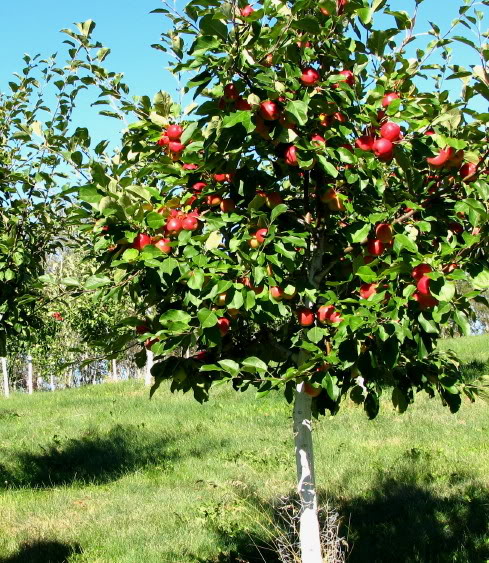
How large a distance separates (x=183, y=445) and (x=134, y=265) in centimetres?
670

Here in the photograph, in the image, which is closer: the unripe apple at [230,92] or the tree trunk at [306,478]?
the unripe apple at [230,92]

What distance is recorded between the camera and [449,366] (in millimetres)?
3139

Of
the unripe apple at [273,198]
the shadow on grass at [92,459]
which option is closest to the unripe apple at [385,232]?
the unripe apple at [273,198]

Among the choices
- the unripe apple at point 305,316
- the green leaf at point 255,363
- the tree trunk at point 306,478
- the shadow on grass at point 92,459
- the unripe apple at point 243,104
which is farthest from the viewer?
the shadow on grass at point 92,459

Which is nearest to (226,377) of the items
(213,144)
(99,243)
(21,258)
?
(99,243)

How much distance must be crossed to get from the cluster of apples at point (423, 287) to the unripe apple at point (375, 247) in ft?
1.05

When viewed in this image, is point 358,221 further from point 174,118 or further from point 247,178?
point 174,118

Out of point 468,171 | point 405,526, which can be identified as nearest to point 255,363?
point 468,171

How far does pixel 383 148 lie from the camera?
2.56 m

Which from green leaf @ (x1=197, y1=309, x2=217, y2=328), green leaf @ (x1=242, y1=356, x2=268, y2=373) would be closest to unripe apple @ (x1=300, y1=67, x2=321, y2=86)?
green leaf @ (x1=197, y1=309, x2=217, y2=328)

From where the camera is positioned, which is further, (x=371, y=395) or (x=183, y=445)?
(x=183, y=445)

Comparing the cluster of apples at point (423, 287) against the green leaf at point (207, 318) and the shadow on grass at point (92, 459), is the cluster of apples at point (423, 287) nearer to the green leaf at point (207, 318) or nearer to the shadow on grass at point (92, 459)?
the green leaf at point (207, 318)

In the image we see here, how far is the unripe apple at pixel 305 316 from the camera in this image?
2.79 m

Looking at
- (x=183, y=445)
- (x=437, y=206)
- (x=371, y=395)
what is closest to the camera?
(x=437, y=206)
